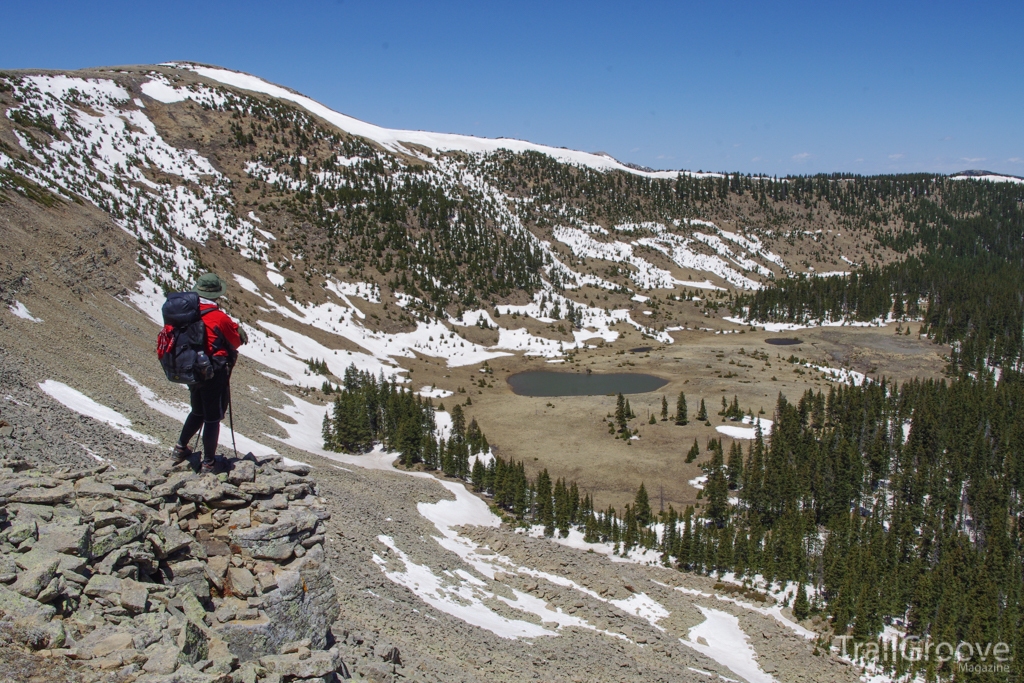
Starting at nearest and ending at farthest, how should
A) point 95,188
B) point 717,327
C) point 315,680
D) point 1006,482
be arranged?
point 315,680 < point 1006,482 < point 95,188 < point 717,327

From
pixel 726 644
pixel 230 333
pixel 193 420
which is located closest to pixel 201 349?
pixel 230 333

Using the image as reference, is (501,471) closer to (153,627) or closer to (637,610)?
(637,610)

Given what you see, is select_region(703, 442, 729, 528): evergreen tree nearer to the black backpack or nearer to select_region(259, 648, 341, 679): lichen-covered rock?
select_region(259, 648, 341, 679): lichen-covered rock

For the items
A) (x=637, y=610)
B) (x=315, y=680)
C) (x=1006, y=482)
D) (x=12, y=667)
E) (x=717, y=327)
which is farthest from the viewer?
(x=717, y=327)

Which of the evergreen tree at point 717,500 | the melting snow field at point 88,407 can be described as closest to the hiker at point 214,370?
the melting snow field at point 88,407

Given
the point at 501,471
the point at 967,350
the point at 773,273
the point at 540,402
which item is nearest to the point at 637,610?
the point at 501,471

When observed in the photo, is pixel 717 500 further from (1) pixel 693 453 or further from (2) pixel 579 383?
(2) pixel 579 383

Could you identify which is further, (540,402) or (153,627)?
(540,402)

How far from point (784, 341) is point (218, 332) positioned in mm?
101222

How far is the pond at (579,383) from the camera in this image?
228 feet

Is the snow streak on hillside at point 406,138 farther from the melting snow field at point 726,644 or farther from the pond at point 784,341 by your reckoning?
the melting snow field at point 726,644

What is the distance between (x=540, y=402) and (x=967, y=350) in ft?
226

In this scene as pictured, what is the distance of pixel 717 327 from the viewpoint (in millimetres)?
109750

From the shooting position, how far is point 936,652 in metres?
29.8
